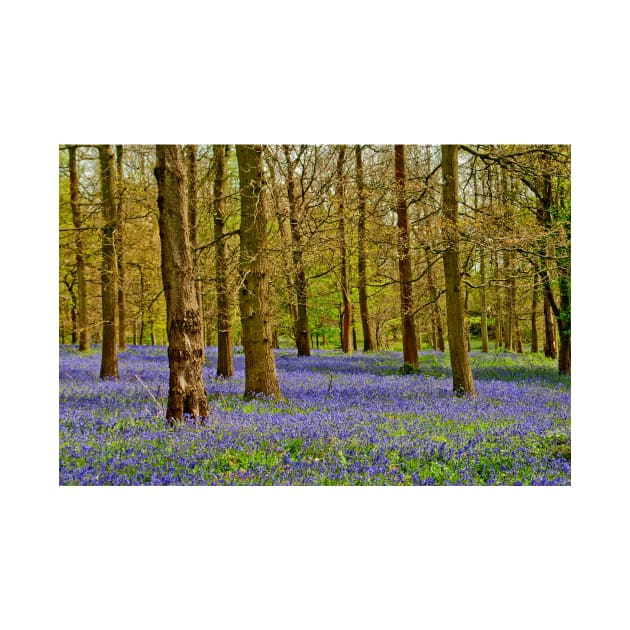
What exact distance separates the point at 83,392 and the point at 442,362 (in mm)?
7830

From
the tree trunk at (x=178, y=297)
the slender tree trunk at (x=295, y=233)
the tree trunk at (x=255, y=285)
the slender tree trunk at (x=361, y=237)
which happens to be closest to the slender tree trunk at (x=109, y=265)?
the tree trunk at (x=255, y=285)

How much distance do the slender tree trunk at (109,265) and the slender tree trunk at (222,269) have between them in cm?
170

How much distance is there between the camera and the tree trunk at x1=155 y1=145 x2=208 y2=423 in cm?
539

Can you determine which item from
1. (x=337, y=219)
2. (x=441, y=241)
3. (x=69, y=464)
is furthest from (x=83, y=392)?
(x=441, y=241)

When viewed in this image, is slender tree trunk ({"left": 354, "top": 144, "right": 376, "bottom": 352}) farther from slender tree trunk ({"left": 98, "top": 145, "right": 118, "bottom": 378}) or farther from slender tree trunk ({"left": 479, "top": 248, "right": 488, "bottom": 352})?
slender tree trunk ({"left": 98, "top": 145, "right": 118, "bottom": 378})

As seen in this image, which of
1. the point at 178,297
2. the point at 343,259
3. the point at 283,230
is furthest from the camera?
the point at 343,259

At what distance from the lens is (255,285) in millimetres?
7156

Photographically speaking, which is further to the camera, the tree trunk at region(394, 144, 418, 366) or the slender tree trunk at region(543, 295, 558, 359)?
the slender tree trunk at region(543, 295, 558, 359)

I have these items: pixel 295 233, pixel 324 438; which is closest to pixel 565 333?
pixel 295 233

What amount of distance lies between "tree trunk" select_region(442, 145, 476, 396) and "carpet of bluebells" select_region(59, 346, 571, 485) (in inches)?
15.3

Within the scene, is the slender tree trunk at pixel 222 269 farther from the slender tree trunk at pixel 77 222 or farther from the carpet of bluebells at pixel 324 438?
the slender tree trunk at pixel 77 222

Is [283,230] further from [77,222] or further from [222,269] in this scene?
[77,222]

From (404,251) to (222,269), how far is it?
3.21 m

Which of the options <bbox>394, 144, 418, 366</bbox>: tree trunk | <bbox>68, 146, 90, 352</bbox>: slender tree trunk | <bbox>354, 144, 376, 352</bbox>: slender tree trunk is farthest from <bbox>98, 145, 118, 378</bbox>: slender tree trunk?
<bbox>394, 144, 418, 366</bbox>: tree trunk
